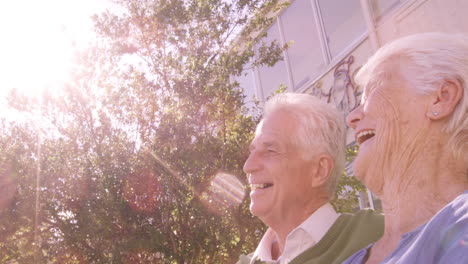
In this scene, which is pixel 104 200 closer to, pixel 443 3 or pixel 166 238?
pixel 166 238

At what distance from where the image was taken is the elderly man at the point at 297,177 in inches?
96.8

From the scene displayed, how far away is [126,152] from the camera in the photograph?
485cm

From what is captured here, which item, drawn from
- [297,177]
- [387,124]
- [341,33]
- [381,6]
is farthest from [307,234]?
[341,33]

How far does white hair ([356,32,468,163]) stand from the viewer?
1428 millimetres

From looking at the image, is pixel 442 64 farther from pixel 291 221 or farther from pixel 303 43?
pixel 303 43

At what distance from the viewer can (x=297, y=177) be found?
2.66 m

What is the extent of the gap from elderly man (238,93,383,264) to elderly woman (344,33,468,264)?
0.74 meters

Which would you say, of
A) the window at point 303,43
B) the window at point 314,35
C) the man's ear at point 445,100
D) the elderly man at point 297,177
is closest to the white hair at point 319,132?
the elderly man at point 297,177

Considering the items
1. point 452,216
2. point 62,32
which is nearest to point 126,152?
point 62,32

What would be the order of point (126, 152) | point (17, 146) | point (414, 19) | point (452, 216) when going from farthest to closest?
1. point (414, 19)
2. point (17, 146)
3. point (126, 152)
4. point (452, 216)

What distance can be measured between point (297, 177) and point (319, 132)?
313mm

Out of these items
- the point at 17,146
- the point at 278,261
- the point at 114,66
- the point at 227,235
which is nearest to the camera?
the point at 278,261

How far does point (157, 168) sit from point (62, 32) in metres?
3.09

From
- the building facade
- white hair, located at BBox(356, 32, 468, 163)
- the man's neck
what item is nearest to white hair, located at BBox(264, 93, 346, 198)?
the man's neck
